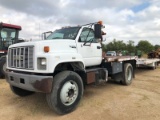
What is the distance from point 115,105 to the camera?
5.05 meters

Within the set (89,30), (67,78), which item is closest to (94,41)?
(89,30)

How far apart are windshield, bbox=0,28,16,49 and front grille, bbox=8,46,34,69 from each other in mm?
5307

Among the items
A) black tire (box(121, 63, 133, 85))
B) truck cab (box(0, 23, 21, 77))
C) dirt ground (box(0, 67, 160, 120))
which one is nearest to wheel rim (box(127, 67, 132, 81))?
black tire (box(121, 63, 133, 85))

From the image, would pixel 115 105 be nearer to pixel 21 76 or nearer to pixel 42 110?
pixel 42 110

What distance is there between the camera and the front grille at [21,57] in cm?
426

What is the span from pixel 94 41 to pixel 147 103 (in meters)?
2.49

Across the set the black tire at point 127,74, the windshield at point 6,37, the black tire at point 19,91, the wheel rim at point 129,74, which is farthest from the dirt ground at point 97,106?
the windshield at point 6,37

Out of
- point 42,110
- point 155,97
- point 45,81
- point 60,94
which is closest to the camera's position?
point 45,81

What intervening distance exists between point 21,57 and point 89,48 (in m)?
2.11

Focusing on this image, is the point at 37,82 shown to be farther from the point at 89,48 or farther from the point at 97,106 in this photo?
the point at 89,48

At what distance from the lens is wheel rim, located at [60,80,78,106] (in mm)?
4381

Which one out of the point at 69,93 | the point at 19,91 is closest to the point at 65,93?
the point at 69,93

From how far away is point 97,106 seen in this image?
4.98m

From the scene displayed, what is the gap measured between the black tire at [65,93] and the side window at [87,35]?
4.50ft
